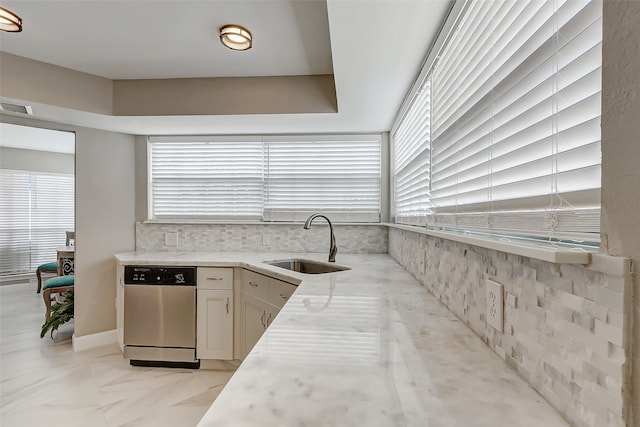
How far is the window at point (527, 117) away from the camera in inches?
21.0

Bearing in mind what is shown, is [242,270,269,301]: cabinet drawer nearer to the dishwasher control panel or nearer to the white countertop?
the dishwasher control panel

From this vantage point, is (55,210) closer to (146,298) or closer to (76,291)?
(76,291)

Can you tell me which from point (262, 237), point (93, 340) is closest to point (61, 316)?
point (93, 340)

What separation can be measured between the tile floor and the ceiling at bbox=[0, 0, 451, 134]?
6.94 ft

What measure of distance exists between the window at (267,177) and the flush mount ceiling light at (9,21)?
1.52 m

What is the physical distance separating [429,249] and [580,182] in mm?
1036

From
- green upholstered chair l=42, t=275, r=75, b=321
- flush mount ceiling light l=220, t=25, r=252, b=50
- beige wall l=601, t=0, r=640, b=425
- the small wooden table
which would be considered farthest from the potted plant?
beige wall l=601, t=0, r=640, b=425

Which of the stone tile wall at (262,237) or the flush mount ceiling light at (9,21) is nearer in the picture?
the flush mount ceiling light at (9,21)

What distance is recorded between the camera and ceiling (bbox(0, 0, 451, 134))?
1376 millimetres

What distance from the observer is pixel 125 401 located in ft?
7.42

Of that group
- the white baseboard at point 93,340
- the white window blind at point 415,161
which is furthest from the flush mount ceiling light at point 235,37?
the white baseboard at point 93,340

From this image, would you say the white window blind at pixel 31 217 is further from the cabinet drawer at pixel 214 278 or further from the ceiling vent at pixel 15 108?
the cabinet drawer at pixel 214 278

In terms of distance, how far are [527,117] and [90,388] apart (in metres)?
3.16

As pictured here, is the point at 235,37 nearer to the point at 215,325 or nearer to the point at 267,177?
the point at 267,177
